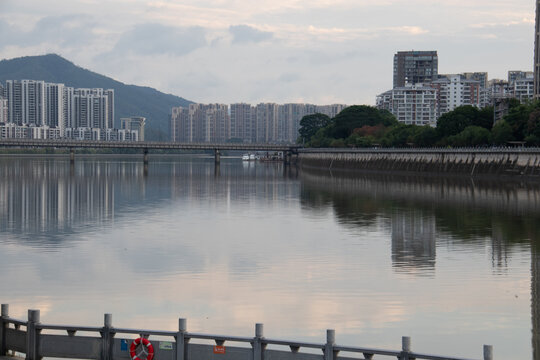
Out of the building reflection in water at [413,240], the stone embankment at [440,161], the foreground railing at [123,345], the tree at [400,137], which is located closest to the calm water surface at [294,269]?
the building reflection in water at [413,240]

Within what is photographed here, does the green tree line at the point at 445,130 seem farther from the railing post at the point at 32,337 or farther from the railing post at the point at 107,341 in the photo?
the railing post at the point at 32,337

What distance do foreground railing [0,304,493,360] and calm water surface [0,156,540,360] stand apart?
566 centimetres

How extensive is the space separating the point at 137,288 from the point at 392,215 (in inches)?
1172

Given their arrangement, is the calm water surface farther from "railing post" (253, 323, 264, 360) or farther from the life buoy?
the life buoy

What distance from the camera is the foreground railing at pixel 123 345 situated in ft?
49.8

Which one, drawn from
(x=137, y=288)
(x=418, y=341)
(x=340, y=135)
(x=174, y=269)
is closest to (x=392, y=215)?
(x=174, y=269)

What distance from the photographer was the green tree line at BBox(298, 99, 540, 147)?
102 meters

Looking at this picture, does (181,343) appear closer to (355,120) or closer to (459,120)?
(459,120)

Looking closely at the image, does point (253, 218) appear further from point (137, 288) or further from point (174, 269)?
point (137, 288)

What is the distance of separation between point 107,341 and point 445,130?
362ft

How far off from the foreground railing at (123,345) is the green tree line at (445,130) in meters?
84.8

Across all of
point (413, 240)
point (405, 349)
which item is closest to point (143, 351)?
point (405, 349)

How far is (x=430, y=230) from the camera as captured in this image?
148 feet

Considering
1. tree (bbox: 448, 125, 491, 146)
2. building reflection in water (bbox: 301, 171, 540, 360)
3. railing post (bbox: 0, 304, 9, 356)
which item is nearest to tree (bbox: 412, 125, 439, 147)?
tree (bbox: 448, 125, 491, 146)
